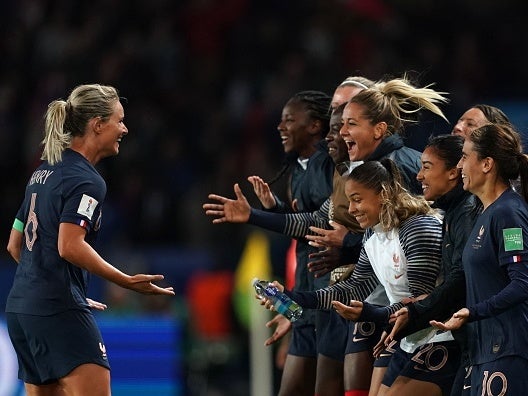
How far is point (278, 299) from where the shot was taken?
574cm

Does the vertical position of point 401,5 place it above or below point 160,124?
above

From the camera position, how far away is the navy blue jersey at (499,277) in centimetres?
502

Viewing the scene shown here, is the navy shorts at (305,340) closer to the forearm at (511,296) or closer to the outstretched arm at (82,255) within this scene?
the outstretched arm at (82,255)

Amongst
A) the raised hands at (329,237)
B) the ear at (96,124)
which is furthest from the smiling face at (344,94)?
the ear at (96,124)

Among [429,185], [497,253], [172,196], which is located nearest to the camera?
[497,253]

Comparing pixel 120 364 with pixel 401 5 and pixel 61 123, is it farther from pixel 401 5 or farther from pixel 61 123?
pixel 401 5

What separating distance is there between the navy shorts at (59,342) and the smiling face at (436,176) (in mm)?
1696

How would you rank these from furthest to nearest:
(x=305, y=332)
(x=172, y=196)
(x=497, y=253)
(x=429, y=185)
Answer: (x=172, y=196), (x=305, y=332), (x=429, y=185), (x=497, y=253)

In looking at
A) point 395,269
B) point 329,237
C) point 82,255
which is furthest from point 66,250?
point 395,269

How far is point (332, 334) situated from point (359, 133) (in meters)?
1.14

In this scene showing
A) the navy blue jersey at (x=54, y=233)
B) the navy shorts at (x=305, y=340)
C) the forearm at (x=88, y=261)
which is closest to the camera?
the forearm at (x=88, y=261)

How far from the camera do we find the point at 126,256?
39.2 feet

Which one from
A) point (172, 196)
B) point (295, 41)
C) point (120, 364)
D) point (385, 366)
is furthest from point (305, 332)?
point (295, 41)

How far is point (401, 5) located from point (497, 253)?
957 centimetres
